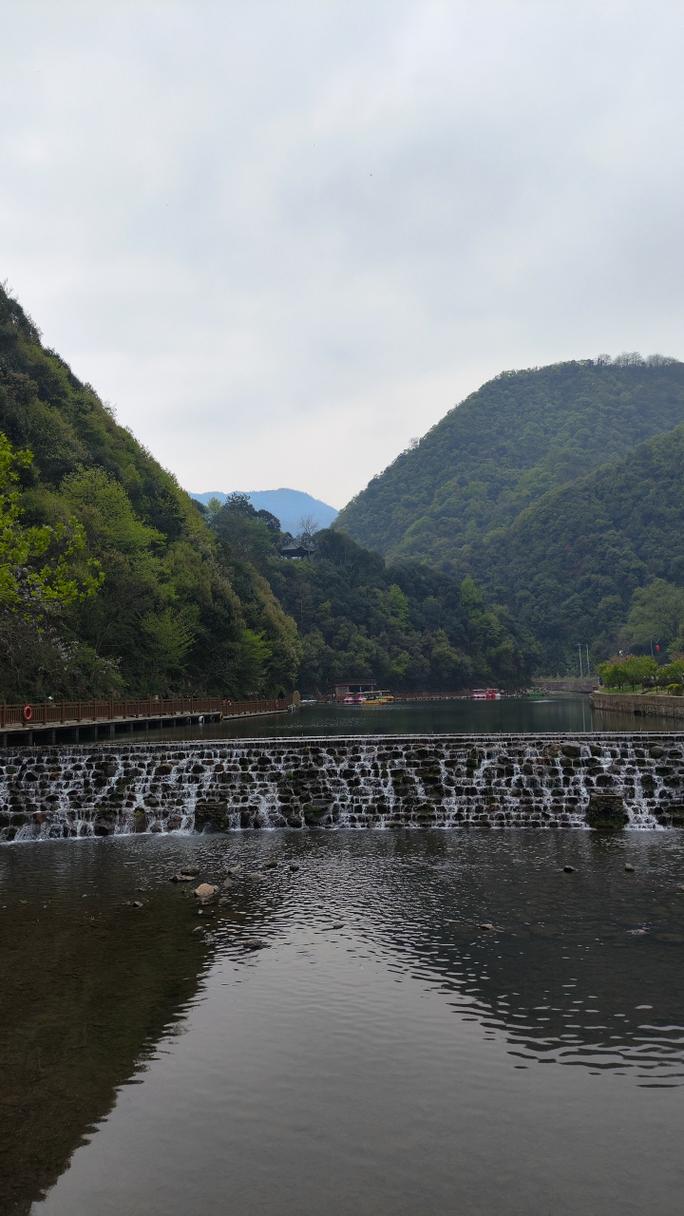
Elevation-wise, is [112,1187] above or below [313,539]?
below

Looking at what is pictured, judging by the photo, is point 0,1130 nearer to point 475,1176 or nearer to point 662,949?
point 475,1176

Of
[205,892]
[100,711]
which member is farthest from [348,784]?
[100,711]

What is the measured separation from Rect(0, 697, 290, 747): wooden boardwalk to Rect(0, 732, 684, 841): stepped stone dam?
9.26m

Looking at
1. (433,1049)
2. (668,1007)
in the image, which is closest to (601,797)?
(668,1007)

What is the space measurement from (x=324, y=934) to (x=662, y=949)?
5.48 m

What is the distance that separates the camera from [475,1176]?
23.8 ft

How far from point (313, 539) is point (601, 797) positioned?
16228 cm

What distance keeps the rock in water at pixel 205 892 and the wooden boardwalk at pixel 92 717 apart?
20657 mm

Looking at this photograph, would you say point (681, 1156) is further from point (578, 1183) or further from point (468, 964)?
point (468, 964)

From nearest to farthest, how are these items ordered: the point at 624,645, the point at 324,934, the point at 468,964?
the point at 468,964 < the point at 324,934 < the point at 624,645

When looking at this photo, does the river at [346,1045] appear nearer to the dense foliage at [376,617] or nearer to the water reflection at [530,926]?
the water reflection at [530,926]

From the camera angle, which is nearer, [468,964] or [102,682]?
[468,964]

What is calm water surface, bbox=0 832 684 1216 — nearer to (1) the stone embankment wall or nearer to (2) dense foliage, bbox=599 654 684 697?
(1) the stone embankment wall

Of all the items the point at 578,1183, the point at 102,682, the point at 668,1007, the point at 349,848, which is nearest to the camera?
the point at 578,1183
